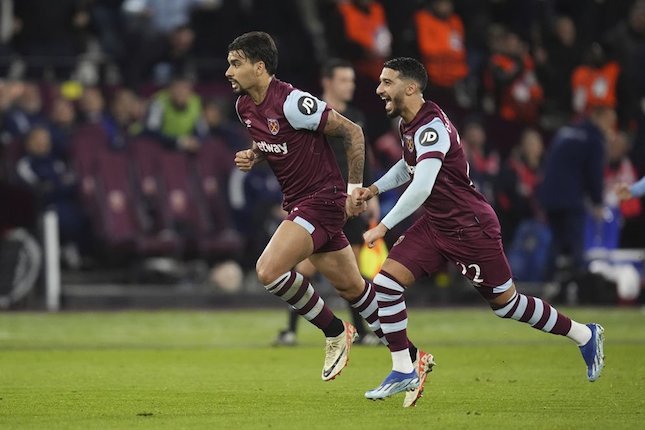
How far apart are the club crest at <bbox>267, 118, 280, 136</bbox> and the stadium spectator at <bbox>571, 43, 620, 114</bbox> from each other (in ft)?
37.5

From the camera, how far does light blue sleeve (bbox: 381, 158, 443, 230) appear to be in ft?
31.9

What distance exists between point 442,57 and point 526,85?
1.71 meters

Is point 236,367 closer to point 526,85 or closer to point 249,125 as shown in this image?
point 249,125

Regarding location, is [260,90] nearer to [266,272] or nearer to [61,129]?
[266,272]

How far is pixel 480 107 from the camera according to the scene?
22.8m

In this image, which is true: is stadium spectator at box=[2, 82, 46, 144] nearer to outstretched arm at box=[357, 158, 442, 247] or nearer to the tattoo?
the tattoo

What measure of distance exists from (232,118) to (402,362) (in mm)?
12768

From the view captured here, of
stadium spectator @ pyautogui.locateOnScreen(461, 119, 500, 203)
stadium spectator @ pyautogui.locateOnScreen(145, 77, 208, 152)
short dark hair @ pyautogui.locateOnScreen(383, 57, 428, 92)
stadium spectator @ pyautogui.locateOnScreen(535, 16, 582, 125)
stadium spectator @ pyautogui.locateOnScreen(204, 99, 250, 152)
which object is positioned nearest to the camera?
short dark hair @ pyautogui.locateOnScreen(383, 57, 428, 92)

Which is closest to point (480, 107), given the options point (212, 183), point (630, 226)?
point (630, 226)

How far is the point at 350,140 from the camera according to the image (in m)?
10.6

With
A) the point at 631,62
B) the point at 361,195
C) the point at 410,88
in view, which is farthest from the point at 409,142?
the point at 631,62

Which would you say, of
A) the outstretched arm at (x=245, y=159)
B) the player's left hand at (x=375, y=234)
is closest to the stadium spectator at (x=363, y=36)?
the outstretched arm at (x=245, y=159)

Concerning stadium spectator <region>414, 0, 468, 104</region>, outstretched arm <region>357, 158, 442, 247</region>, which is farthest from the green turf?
stadium spectator <region>414, 0, 468, 104</region>

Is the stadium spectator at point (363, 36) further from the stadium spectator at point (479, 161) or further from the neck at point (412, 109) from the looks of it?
the neck at point (412, 109)
